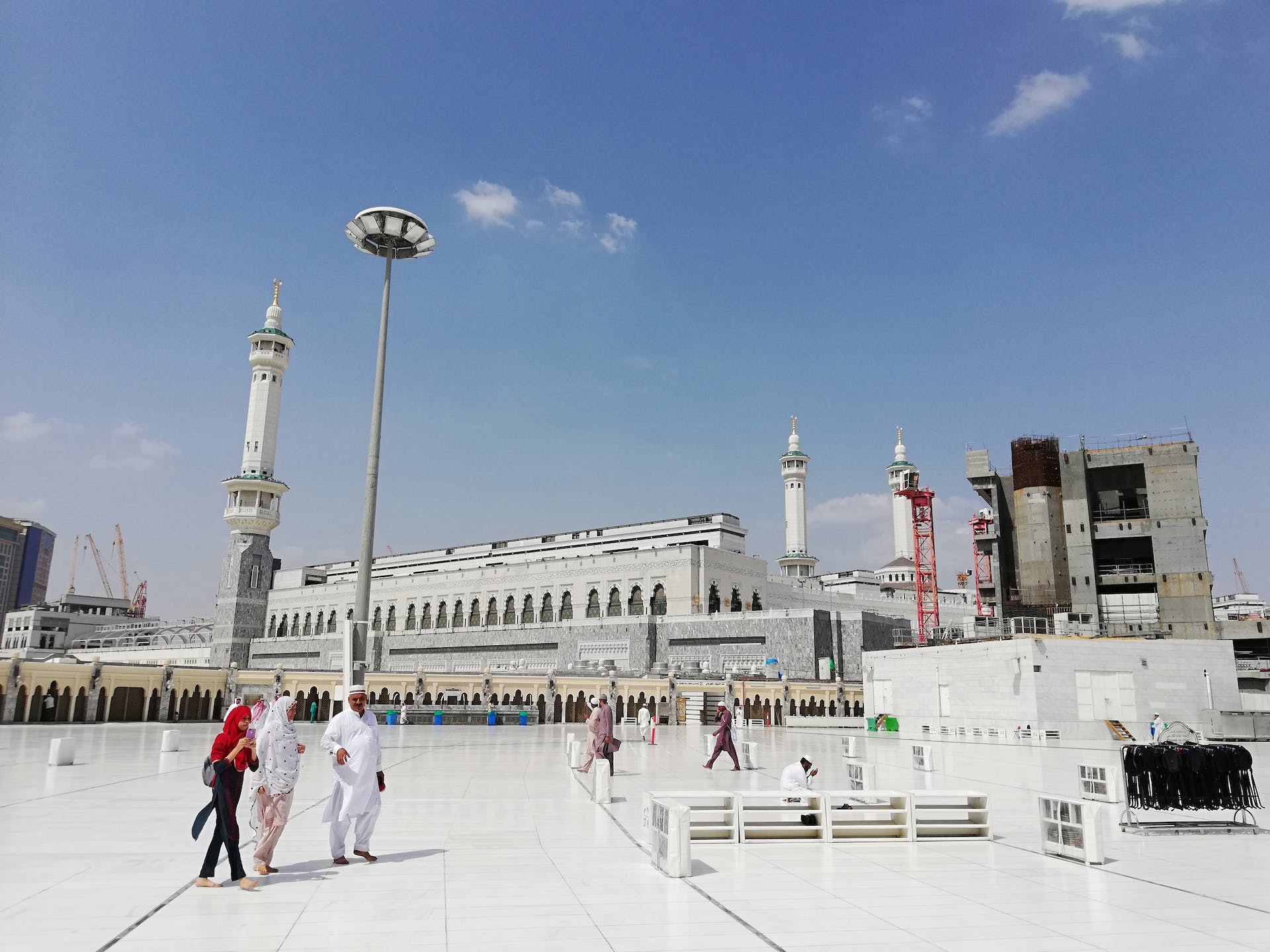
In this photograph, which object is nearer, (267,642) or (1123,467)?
(1123,467)

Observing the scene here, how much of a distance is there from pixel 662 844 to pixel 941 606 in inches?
3785

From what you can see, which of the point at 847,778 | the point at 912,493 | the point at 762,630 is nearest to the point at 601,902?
the point at 847,778

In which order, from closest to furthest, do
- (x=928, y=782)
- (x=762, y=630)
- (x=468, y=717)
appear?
(x=928, y=782) < (x=468, y=717) < (x=762, y=630)

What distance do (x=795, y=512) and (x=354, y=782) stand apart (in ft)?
304

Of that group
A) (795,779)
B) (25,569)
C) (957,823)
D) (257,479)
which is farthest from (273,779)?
(25,569)

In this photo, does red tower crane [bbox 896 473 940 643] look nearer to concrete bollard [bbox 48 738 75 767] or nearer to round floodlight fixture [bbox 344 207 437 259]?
round floodlight fixture [bbox 344 207 437 259]

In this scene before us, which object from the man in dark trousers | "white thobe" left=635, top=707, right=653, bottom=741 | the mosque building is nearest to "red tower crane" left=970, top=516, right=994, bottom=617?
the mosque building

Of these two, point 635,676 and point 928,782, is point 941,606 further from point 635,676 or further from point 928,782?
point 928,782

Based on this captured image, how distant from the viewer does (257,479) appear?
2945 inches

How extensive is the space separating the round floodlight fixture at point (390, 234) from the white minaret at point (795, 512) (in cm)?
7129

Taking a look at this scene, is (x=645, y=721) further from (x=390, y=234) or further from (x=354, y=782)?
(x=354, y=782)

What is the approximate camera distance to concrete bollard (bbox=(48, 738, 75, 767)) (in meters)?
18.5

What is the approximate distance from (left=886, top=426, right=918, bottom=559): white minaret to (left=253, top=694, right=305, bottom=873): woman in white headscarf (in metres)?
108

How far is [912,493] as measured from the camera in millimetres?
69812
